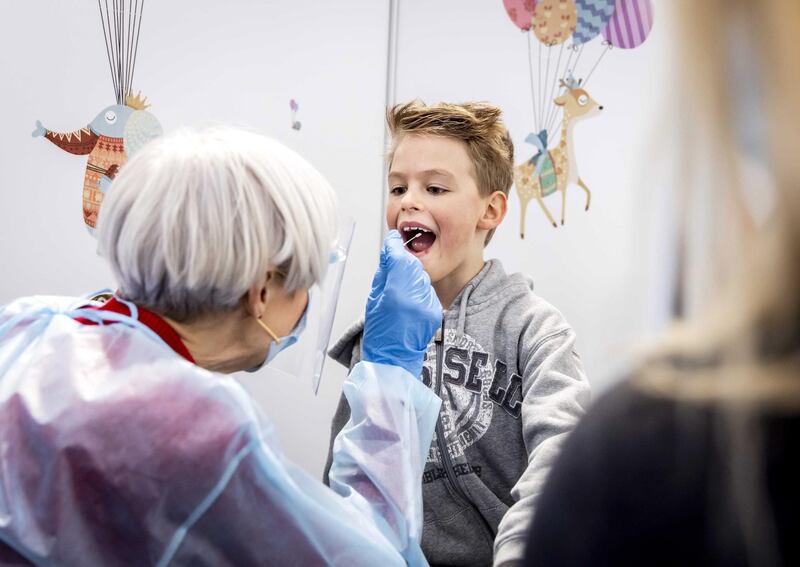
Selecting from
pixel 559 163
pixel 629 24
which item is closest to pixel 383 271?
pixel 559 163

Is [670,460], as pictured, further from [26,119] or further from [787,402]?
[26,119]

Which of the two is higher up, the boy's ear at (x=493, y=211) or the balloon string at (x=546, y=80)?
the balloon string at (x=546, y=80)

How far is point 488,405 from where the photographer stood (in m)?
1.42

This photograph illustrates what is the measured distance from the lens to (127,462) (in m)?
0.81

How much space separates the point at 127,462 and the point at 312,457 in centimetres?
149

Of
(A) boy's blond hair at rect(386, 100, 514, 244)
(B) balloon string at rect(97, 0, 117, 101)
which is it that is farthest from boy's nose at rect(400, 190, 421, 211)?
(B) balloon string at rect(97, 0, 117, 101)

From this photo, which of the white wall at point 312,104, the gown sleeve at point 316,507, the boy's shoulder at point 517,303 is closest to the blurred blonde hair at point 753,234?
the gown sleeve at point 316,507

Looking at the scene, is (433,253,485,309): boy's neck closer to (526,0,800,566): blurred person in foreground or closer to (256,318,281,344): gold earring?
(256,318,281,344): gold earring

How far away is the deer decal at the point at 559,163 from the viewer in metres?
1.96

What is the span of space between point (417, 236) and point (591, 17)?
734 millimetres

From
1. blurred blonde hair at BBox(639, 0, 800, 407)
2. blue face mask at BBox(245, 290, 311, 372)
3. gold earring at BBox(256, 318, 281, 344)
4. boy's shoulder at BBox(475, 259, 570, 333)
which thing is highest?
blurred blonde hair at BBox(639, 0, 800, 407)

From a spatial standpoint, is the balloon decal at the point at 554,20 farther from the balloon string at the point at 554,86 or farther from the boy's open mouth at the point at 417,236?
the boy's open mouth at the point at 417,236

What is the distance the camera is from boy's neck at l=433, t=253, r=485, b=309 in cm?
158

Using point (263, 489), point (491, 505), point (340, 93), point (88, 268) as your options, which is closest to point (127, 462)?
point (263, 489)
